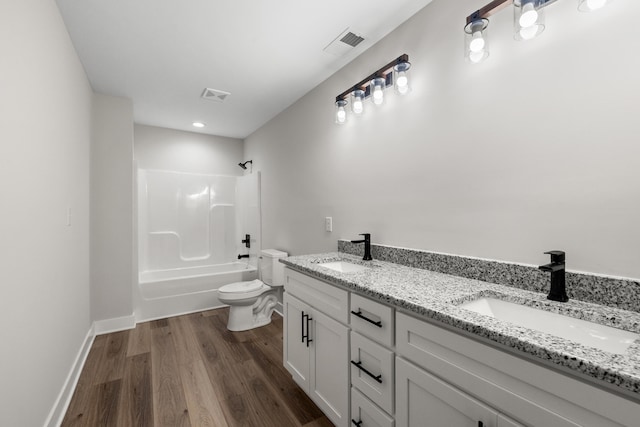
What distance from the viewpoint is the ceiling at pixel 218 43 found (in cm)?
165

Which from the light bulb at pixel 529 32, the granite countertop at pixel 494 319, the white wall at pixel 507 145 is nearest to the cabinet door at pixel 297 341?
the granite countertop at pixel 494 319

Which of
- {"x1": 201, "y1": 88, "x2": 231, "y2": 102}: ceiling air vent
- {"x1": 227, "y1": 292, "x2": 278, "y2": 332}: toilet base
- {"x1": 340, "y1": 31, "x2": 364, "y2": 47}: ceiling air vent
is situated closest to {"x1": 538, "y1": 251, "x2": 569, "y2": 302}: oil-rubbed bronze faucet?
{"x1": 340, "y1": 31, "x2": 364, "y2": 47}: ceiling air vent

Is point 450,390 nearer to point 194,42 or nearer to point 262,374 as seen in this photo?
point 262,374

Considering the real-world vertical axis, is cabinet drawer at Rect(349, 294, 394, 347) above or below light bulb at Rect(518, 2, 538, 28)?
below

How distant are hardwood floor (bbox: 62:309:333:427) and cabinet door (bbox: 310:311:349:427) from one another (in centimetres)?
21

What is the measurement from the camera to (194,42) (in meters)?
1.97

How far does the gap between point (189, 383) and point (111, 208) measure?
1.95 meters

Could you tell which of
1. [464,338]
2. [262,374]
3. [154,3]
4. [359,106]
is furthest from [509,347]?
[154,3]

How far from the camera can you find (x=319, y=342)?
62.9 inches

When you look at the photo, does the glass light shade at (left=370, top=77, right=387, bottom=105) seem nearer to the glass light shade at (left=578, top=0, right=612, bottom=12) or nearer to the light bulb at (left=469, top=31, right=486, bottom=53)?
the light bulb at (left=469, top=31, right=486, bottom=53)

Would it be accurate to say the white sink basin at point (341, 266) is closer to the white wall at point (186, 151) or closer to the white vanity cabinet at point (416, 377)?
the white vanity cabinet at point (416, 377)

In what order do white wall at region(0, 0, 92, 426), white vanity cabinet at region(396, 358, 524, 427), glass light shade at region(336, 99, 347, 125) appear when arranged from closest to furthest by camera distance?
white vanity cabinet at region(396, 358, 524, 427), white wall at region(0, 0, 92, 426), glass light shade at region(336, 99, 347, 125)

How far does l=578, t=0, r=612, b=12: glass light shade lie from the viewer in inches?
37.4

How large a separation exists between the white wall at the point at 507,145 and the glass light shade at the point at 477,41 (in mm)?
103
